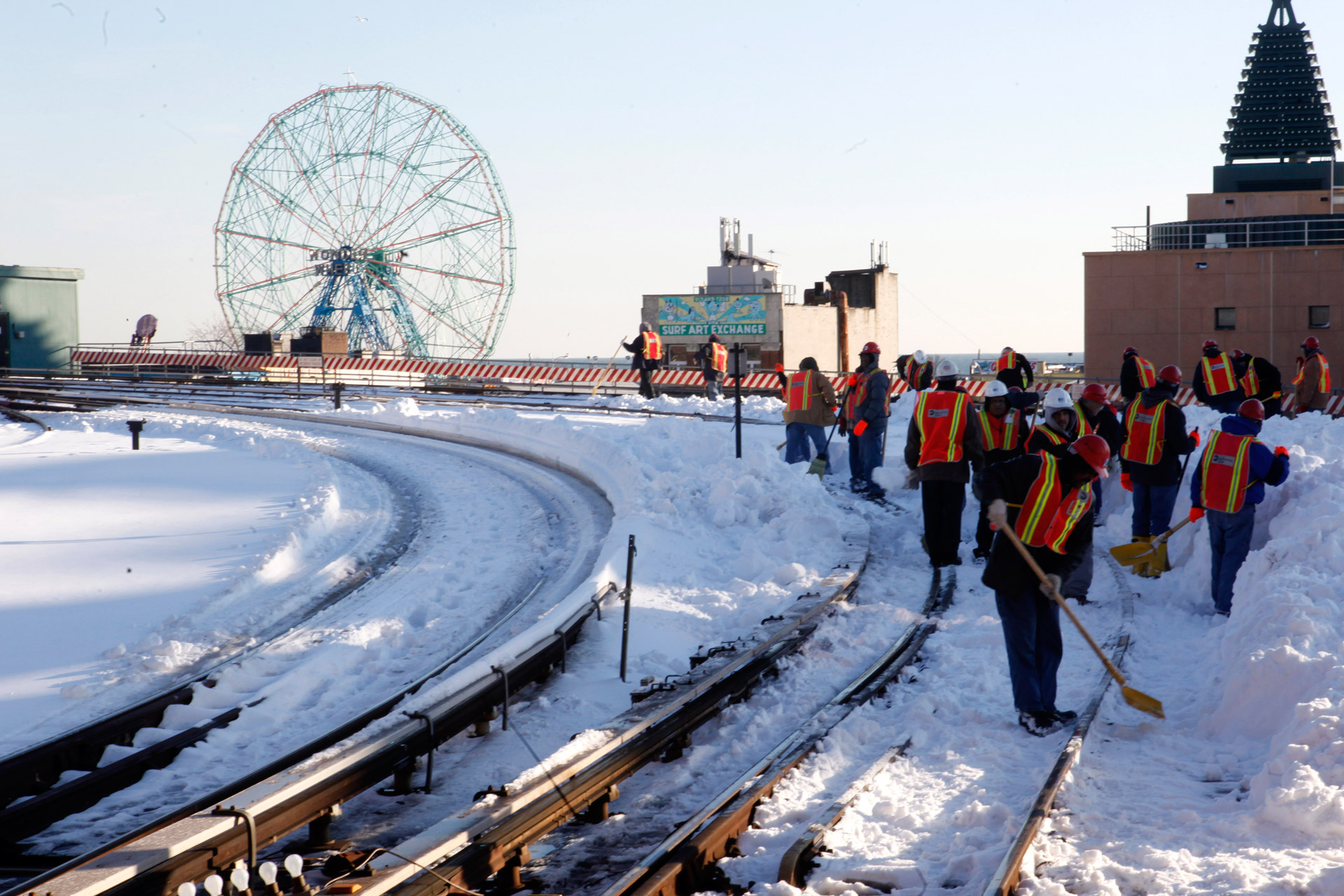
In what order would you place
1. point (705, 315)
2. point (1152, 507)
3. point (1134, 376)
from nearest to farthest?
point (1152, 507) < point (1134, 376) < point (705, 315)

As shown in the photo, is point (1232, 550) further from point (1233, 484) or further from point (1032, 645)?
point (1032, 645)

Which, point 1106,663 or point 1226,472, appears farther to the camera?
point 1226,472

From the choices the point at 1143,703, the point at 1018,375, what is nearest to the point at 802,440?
the point at 1018,375

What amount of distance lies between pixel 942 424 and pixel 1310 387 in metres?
12.1

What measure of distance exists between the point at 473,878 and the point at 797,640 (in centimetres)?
403

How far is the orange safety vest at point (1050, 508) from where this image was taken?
703cm

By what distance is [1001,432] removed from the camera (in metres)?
11.5

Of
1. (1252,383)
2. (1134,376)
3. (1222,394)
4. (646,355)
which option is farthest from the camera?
(646,355)

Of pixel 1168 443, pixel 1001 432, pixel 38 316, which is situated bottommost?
pixel 1168 443

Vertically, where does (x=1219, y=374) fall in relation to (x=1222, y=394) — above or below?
above

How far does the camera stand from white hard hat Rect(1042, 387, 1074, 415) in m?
8.27

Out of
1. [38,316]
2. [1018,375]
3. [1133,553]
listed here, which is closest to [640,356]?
[1018,375]

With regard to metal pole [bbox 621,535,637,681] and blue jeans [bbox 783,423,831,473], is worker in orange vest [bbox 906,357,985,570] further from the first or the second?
blue jeans [bbox 783,423,831,473]

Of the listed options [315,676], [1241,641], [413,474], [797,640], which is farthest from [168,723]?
[413,474]
